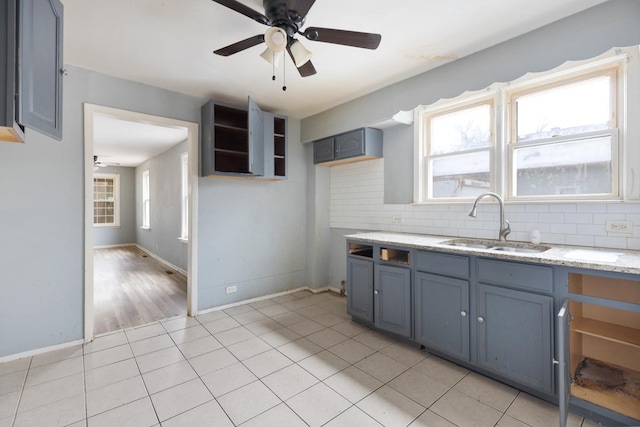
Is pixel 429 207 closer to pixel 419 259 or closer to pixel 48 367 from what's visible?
pixel 419 259

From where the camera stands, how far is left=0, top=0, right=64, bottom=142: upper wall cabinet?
1.33 m

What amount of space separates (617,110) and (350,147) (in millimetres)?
2317

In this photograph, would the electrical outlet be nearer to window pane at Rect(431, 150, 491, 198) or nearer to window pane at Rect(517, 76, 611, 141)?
window pane at Rect(517, 76, 611, 141)

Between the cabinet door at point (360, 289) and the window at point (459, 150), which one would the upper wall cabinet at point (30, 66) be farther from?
the window at point (459, 150)

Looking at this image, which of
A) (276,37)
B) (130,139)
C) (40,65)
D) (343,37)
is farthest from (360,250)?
(130,139)

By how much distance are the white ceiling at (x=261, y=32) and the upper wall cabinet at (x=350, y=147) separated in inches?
20.6

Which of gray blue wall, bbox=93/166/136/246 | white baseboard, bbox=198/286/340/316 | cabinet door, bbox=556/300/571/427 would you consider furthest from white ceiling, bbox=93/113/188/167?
cabinet door, bbox=556/300/571/427

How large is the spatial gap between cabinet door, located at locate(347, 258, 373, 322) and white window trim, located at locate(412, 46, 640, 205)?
1.16m

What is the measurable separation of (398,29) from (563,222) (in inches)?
77.0

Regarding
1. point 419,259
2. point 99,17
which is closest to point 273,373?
point 419,259

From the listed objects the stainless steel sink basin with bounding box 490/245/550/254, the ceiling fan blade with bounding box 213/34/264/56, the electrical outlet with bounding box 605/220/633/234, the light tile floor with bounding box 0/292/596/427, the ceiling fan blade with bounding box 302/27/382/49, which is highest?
the ceiling fan blade with bounding box 213/34/264/56

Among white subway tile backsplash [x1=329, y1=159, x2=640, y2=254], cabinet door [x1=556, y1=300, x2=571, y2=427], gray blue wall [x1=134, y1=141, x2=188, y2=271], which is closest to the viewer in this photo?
cabinet door [x1=556, y1=300, x2=571, y2=427]

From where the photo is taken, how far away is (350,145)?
360 centimetres

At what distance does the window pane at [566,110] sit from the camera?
2.13 m
